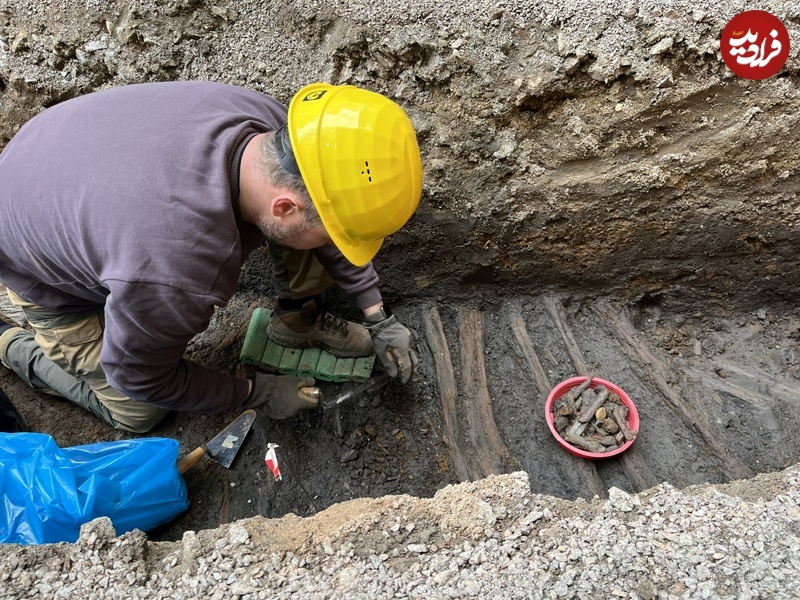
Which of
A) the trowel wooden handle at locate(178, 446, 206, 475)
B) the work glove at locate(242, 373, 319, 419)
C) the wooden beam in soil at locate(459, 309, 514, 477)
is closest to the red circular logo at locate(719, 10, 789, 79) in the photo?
the wooden beam in soil at locate(459, 309, 514, 477)

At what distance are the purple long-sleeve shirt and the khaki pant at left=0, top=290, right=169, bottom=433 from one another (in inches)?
19.4

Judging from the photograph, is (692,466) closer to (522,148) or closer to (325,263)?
(522,148)

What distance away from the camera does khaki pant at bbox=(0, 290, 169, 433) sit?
228cm

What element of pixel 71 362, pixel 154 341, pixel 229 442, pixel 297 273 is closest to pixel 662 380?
pixel 297 273

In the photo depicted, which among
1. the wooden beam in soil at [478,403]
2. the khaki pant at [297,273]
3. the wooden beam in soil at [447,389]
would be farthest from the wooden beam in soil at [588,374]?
the khaki pant at [297,273]

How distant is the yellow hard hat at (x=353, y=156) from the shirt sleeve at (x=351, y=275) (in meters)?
0.56

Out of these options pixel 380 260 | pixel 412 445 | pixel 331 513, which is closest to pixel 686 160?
pixel 380 260

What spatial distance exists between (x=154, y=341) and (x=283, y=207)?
0.58 metres

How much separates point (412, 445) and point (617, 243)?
4.55ft

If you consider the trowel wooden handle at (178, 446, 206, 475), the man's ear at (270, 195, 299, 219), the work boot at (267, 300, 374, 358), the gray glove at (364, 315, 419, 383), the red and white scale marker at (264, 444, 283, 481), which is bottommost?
the red and white scale marker at (264, 444, 283, 481)

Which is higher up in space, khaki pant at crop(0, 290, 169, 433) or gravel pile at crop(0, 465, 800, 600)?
gravel pile at crop(0, 465, 800, 600)

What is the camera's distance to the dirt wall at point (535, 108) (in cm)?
197

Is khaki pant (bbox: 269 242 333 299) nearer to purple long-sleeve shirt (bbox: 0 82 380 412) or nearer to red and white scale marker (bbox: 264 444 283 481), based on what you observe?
purple long-sleeve shirt (bbox: 0 82 380 412)

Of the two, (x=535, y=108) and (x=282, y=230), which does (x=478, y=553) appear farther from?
(x=535, y=108)
